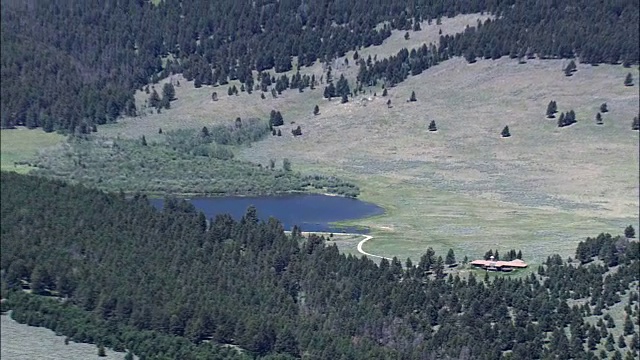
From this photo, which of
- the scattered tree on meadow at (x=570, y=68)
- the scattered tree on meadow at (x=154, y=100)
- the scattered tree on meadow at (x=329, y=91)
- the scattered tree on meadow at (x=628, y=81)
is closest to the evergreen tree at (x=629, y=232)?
the scattered tree on meadow at (x=628, y=81)

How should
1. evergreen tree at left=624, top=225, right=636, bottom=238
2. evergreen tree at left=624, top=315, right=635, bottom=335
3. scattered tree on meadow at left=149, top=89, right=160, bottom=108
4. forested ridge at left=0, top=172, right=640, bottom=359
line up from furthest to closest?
scattered tree on meadow at left=149, top=89, right=160, bottom=108 < evergreen tree at left=624, top=225, right=636, bottom=238 < evergreen tree at left=624, top=315, right=635, bottom=335 < forested ridge at left=0, top=172, right=640, bottom=359

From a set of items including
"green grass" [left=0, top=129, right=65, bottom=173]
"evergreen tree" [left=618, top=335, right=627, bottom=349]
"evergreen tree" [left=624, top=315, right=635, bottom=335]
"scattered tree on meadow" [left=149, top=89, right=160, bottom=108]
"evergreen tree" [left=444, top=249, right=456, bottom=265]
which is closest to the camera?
"evergreen tree" [left=618, top=335, right=627, bottom=349]

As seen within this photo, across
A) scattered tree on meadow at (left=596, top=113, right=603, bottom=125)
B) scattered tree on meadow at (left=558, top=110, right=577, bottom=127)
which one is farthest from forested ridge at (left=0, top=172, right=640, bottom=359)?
scattered tree on meadow at (left=596, top=113, right=603, bottom=125)

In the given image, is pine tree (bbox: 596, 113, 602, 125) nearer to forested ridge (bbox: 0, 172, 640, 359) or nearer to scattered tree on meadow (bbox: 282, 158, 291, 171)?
scattered tree on meadow (bbox: 282, 158, 291, 171)

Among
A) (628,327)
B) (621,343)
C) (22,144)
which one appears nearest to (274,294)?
(621,343)

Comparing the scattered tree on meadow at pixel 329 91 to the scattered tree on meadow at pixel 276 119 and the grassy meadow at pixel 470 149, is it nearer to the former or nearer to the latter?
the grassy meadow at pixel 470 149

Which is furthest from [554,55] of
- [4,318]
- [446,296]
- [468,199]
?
[4,318]

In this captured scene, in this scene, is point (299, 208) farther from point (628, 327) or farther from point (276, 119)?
point (628, 327)
